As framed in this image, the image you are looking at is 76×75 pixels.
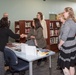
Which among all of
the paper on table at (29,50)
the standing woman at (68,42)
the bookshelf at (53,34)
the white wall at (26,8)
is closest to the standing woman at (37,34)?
the paper on table at (29,50)

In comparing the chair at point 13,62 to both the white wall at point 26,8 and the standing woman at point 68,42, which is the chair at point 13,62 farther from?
the white wall at point 26,8

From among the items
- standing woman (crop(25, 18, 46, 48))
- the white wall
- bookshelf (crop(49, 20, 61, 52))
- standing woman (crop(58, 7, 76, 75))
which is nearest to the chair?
standing woman (crop(58, 7, 76, 75))

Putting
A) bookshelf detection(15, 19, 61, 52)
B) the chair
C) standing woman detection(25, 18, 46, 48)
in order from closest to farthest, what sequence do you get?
the chair → standing woman detection(25, 18, 46, 48) → bookshelf detection(15, 19, 61, 52)

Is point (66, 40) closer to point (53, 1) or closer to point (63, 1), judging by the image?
point (53, 1)

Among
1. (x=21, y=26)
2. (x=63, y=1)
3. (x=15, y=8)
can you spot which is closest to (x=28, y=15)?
(x=15, y=8)

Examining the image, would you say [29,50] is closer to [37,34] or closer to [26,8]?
[37,34]

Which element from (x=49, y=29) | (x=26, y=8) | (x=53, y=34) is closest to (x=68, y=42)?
(x=49, y=29)

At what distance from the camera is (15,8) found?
7.81 metres

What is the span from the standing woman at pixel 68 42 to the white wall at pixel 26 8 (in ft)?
15.6

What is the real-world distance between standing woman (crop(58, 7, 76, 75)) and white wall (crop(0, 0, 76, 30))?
475cm

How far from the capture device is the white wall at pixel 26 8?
24.9 ft

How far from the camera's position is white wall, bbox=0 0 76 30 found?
7601mm

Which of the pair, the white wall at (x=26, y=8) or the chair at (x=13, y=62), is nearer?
the chair at (x=13, y=62)

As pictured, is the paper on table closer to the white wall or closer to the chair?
the chair
